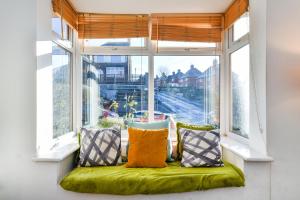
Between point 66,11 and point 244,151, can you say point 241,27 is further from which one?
point 66,11

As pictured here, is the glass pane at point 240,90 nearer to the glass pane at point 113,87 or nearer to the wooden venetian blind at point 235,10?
the wooden venetian blind at point 235,10

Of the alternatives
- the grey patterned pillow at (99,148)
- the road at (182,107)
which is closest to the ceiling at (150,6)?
the road at (182,107)

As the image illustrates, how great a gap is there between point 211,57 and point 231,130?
972mm

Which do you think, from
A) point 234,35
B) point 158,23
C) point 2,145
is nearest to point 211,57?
point 234,35

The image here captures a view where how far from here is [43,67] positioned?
236cm

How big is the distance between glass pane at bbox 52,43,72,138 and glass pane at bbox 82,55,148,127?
0.24m

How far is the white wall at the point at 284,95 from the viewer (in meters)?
2.25

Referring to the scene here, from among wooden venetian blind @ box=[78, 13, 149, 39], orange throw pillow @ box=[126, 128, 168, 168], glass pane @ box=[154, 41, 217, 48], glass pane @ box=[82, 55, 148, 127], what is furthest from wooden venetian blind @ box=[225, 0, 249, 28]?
orange throw pillow @ box=[126, 128, 168, 168]

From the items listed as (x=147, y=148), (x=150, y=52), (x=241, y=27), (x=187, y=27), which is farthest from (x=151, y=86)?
(x=241, y=27)

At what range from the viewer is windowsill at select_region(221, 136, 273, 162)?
222 cm

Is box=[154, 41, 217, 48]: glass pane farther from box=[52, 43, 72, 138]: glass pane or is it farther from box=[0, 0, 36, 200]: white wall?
box=[0, 0, 36, 200]: white wall

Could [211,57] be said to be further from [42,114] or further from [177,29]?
[42,114]

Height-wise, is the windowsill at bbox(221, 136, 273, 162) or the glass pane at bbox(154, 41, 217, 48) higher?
the glass pane at bbox(154, 41, 217, 48)

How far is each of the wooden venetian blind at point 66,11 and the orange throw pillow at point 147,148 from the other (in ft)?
4.64
